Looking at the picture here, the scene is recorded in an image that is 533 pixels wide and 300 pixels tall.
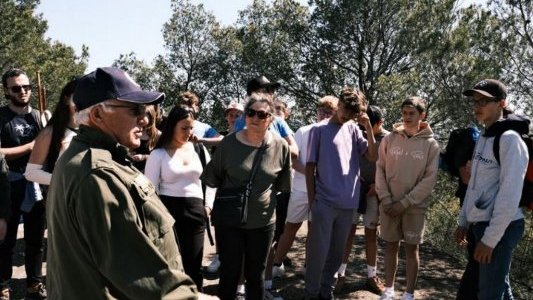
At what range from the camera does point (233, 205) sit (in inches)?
135

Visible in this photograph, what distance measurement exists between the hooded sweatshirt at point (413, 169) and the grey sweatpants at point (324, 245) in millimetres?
486

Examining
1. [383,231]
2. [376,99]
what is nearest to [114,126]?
[383,231]

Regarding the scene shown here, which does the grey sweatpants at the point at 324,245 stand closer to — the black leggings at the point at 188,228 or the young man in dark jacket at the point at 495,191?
the black leggings at the point at 188,228

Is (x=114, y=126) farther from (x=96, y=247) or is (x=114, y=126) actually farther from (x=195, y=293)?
(x=195, y=293)

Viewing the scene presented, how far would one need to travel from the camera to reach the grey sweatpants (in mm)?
3986

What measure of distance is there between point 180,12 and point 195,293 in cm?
3079

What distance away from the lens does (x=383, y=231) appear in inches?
171

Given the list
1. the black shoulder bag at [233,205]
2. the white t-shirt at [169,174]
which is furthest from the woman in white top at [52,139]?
the black shoulder bag at [233,205]

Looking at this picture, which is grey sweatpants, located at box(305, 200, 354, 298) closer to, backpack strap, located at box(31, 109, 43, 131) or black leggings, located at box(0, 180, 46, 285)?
black leggings, located at box(0, 180, 46, 285)

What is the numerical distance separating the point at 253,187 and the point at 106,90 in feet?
6.54

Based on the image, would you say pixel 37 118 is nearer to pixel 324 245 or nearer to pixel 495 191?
pixel 324 245

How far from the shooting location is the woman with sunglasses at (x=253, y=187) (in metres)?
3.46

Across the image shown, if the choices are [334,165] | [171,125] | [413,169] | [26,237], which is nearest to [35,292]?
[26,237]

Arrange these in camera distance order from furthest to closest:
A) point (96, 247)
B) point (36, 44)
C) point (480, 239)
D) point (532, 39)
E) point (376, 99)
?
point (36, 44) < point (376, 99) < point (532, 39) < point (480, 239) < point (96, 247)
